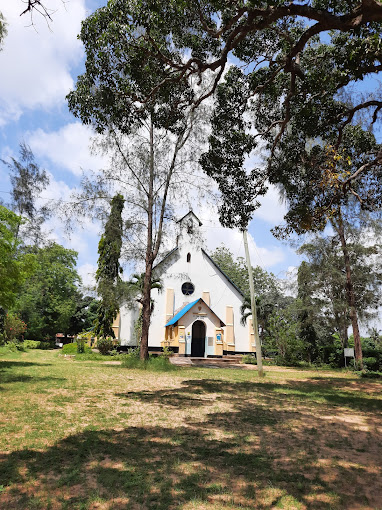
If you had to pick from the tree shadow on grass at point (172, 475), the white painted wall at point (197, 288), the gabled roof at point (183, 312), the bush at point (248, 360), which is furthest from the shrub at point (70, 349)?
the tree shadow on grass at point (172, 475)

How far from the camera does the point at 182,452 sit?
546 cm

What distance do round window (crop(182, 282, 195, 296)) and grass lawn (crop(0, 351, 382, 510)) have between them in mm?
23085

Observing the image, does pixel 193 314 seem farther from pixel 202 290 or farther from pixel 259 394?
pixel 259 394

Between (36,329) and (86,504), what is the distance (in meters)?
39.4

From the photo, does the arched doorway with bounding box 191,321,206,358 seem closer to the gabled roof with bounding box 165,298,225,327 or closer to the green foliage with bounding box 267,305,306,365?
the gabled roof with bounding box 165,298,225,327

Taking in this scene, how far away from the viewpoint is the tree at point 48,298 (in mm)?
38781

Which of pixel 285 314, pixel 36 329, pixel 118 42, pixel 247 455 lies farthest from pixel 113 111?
pixel 36 329

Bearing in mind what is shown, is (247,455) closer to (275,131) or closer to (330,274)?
(275,131)

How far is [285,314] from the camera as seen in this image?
3094 centimetres

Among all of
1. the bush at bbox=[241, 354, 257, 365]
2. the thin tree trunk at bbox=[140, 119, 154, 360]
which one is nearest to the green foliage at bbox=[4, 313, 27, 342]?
the thin tree trunk at bbox=[140, 119, 154, 360]

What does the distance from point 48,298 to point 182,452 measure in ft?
125

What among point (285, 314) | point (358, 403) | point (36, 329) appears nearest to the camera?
point (358, 403)

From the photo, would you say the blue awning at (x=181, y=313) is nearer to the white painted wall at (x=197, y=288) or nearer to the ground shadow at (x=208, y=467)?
the white painted wall at (x=197, y=288)

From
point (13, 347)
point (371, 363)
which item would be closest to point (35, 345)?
point (13, 347)
